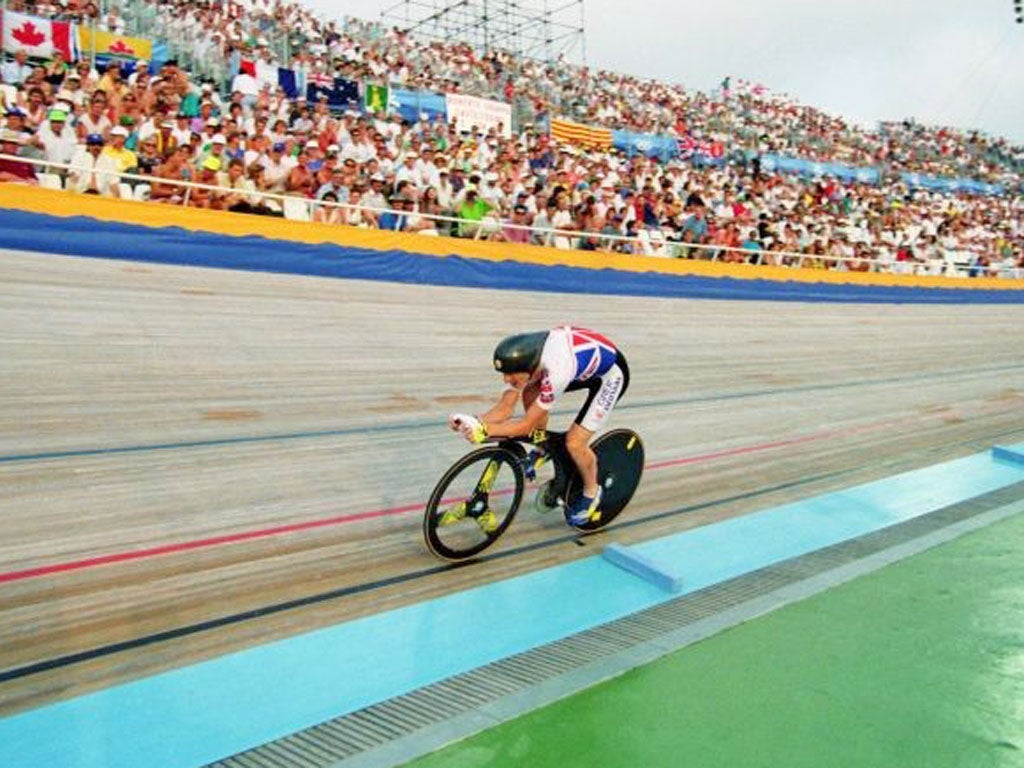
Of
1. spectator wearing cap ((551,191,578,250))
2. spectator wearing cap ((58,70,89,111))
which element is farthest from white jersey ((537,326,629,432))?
spectator wearing cap ((551,191,578,250))

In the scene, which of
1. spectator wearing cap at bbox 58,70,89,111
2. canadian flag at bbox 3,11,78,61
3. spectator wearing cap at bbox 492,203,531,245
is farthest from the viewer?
spectator wearing cap at bbox 492,203,531,245

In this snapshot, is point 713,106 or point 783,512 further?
point 713,106

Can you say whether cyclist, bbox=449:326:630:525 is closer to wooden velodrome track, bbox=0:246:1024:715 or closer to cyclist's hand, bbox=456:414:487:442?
cyclist's hand, bbox=456:414:487:442

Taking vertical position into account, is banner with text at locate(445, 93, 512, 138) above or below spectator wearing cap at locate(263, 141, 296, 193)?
above

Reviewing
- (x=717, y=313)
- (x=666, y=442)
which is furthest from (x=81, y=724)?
(x=717, y=313)

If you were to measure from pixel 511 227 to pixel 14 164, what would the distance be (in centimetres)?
624

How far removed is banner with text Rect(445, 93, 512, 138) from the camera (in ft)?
51.3

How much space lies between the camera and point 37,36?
36.0 ft

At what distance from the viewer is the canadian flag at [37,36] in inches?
421

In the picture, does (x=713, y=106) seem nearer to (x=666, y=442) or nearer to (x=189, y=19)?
(x=189, y=19)

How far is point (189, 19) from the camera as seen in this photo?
1328 centimetres

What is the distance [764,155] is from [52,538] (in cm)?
2568

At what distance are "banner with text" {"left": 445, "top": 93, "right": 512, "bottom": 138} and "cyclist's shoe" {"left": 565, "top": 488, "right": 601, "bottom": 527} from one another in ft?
41.3

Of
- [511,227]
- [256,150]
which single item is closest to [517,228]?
[511,227]
